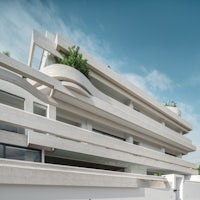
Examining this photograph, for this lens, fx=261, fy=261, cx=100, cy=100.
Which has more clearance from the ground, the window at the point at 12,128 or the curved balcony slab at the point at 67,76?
the curved balcony slab at the point at 67,76

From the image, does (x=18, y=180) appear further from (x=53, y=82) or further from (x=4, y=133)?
(x=53, y=82)

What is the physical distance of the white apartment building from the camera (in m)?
13.5

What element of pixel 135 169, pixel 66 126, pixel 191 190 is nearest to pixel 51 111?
pixel 66 126

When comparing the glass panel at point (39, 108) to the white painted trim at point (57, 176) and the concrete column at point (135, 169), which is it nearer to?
the white painted trim at point (57, 176)

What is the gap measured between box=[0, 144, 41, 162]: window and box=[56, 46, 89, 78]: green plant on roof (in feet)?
24.4

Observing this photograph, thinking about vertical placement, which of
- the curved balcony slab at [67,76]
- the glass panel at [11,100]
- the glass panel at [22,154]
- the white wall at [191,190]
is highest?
the curved balcony slab at [67,76]

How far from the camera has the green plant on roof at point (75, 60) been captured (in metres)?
19.9

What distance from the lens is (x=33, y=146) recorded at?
49.4ft

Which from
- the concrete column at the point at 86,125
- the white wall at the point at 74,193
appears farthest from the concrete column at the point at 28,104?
the concrete column at the point at 86,125

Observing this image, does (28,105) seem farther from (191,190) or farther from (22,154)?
(191,190)

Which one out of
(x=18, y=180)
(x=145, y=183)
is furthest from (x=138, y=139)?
(x=18, y=180)

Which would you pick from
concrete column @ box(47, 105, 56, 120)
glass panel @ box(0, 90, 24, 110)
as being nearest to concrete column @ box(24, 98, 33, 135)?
glass panel @ box(0, 90, 24, 110)

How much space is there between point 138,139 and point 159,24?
15.6 meters

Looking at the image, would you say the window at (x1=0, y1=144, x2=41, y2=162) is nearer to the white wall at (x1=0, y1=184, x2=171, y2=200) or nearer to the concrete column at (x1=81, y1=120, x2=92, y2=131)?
the white wall at (x1=0, y1=184, x2=171, y2=200)
